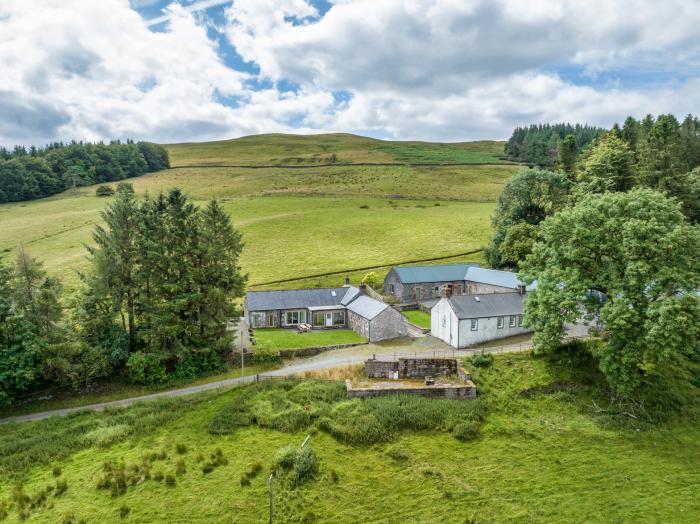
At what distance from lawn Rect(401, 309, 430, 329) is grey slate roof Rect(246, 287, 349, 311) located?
8616mm

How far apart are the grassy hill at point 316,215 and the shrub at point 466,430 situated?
3555cm

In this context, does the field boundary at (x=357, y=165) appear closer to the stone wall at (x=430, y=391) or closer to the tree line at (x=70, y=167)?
the tree line at (x=70, y=167)

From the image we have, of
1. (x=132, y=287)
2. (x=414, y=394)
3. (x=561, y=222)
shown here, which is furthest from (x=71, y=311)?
(x=561, y=222)

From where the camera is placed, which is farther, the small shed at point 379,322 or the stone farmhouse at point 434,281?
the stone farmhouse at point 434,281

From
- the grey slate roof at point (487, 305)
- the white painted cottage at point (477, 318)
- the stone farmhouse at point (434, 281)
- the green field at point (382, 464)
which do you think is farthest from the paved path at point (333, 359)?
the stone farmhouse at point (434, 281)

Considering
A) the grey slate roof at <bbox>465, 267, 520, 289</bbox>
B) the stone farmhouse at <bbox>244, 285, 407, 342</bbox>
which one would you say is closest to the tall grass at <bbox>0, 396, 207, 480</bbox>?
the stone farmhouse at <bbox>244, 285, 407, 342</bbox>

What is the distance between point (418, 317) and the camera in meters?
53.4

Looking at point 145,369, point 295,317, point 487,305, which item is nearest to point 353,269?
point 295,317

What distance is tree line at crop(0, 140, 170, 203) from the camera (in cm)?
11675

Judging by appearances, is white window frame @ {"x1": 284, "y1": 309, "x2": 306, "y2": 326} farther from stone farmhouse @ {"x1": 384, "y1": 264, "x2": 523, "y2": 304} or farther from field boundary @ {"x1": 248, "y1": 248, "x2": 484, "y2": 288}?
stone farmhouse @ {"x1": 384, "y1": 264, "x2": 523, "y2": 304}

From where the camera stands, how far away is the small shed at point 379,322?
146ft

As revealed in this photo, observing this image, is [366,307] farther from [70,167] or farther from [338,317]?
[70,167]

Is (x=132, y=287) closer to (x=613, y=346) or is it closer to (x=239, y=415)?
(x=239, y=415)

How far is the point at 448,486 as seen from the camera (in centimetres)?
2459
